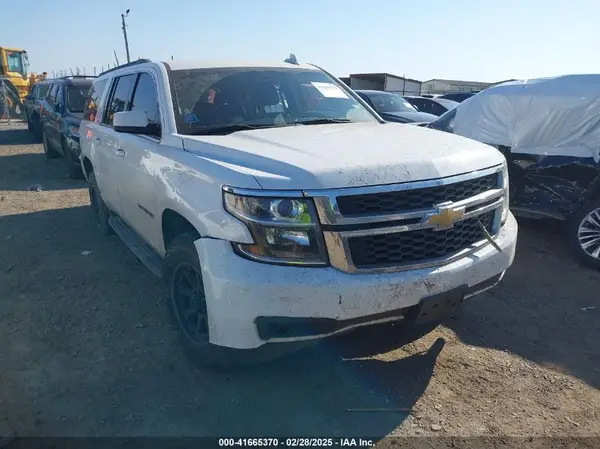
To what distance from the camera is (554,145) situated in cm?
523

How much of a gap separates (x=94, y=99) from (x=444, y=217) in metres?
4.66

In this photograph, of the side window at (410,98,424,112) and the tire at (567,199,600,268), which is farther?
the side window at (410,98,424,112)

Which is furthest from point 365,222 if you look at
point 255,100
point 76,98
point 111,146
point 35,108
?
point 35,108

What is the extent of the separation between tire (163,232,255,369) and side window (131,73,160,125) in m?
1.07

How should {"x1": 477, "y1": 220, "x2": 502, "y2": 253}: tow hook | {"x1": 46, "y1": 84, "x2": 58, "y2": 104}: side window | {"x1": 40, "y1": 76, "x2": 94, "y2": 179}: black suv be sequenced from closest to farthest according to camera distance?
{"x1": 477, "y1": 220, "x2": 502, "y2": 253}: tow hook
{"x1": 40, "y1": 76, "x2": 94, "y2": 179}: black suv
{"x1": 46, "y1": 84, "x2": 58, "y2": 104}: side window

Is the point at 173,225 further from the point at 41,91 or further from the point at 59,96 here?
the point at 41,91

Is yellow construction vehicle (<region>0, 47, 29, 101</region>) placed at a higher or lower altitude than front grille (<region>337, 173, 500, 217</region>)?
higher

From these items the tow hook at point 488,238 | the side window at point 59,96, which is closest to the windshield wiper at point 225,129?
the tow hook at point 488,238

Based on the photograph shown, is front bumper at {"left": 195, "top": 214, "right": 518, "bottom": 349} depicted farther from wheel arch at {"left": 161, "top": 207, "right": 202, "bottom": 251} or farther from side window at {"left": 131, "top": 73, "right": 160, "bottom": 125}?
side window at {"left": 131, "top": 73, "right": 160, "bottom": 125}

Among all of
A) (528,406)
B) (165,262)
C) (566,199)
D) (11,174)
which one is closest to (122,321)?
(165,262)

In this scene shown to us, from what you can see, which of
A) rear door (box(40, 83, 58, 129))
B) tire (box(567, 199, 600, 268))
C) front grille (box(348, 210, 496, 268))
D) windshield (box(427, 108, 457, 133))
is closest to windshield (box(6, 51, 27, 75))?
rear door (box(40, 83, 58, 129))

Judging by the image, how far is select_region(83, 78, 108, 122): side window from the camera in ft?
17.1

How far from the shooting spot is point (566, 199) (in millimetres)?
5051

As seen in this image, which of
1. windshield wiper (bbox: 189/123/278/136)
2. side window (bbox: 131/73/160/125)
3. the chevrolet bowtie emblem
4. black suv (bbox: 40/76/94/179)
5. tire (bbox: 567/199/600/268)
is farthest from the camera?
black suv (bbox: 40/76/94/179)
